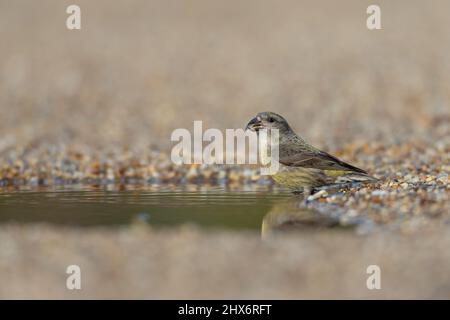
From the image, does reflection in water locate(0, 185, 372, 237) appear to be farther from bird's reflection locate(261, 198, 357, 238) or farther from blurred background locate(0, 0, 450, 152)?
blurred background locate(0, 0, 450, 152)

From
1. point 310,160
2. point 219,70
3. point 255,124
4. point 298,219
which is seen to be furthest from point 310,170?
point 219,70

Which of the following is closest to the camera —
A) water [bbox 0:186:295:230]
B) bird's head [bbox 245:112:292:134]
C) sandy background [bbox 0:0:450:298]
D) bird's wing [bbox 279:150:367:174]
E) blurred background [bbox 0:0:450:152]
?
sandy background [bbox 0:0:450:298]

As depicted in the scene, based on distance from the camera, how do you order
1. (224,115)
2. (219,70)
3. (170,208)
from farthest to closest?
(219,70) → (224,115) → (170,208)

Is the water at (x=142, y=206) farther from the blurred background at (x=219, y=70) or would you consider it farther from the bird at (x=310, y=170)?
the blurred background at (x=219, y=70)

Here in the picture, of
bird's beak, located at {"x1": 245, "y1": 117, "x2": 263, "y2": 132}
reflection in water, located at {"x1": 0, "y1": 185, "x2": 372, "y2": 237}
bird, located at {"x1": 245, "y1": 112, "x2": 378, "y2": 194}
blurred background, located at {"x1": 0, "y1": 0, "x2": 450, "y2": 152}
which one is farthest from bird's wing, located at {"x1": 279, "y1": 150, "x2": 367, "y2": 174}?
blurred background, located at {"x1": 0, "y1": 0, "x2": 450, "y2": 152}

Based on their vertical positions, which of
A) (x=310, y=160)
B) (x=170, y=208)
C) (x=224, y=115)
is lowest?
(x=170, y=208)

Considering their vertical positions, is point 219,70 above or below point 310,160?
above

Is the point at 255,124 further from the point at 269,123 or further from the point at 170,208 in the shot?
the point at 170,208
